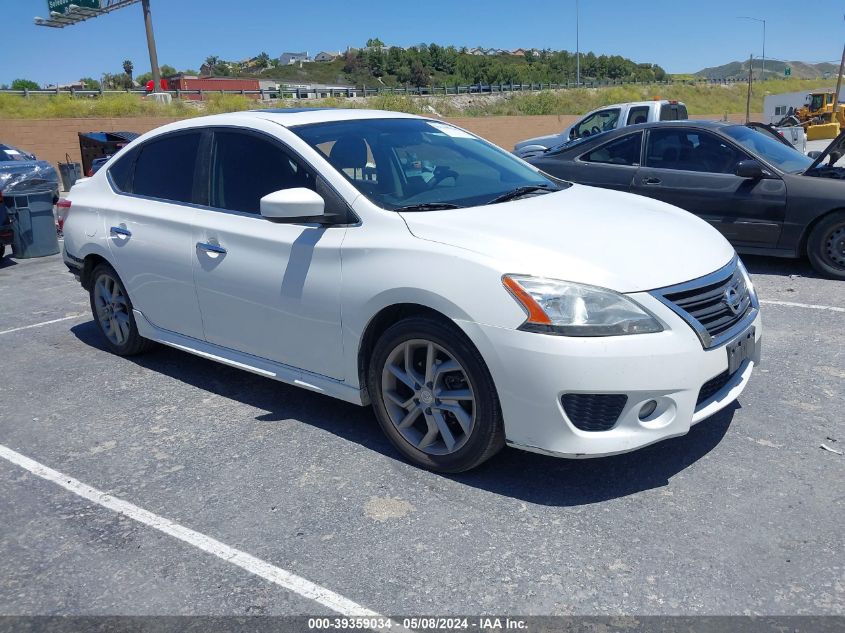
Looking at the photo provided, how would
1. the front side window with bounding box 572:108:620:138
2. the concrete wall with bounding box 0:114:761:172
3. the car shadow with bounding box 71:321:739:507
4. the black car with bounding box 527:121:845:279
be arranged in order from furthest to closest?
the concrete wall with bounding box 0:114:761:172 → the front side window with bounding box 572:108:620:138 → the black car with bounding box 527:121:845:279 → the car shadow with bounding box 71:321:739:507

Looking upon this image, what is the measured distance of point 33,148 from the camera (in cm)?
2428

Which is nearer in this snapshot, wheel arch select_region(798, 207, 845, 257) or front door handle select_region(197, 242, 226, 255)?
front door handle select_region(197, 242, 226, 255)

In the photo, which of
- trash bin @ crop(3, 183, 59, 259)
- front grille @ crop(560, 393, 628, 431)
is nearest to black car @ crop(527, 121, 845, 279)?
front grille @ crop(560, 393, 628, 431)

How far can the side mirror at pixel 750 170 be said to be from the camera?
7.21 meters

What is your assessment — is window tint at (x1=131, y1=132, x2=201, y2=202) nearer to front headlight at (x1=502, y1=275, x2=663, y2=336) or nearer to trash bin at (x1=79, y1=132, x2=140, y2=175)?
front headlight at (x1=502, y1=275, x2=663, y2=336)

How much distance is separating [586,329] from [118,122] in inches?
1080

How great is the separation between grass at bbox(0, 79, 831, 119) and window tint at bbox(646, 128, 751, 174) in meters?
26.2

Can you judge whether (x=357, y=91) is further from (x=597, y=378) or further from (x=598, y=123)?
(x=597, y=378)

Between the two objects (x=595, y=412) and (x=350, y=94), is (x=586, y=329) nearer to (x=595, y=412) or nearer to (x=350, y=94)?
(x=595, y=412)

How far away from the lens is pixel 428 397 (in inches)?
140

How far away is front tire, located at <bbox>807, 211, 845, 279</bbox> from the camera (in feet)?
23.3

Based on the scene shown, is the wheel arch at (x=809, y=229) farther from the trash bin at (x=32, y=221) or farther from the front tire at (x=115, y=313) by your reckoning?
the trash bin at (x=32, y=221)

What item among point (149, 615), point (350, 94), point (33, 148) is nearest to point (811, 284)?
point (149, 615)

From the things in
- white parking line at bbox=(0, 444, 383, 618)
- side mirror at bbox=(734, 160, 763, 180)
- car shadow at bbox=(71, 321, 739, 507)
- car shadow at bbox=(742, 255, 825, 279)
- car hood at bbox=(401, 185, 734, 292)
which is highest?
car hood at bbox=(401, 185, 734, 292)
